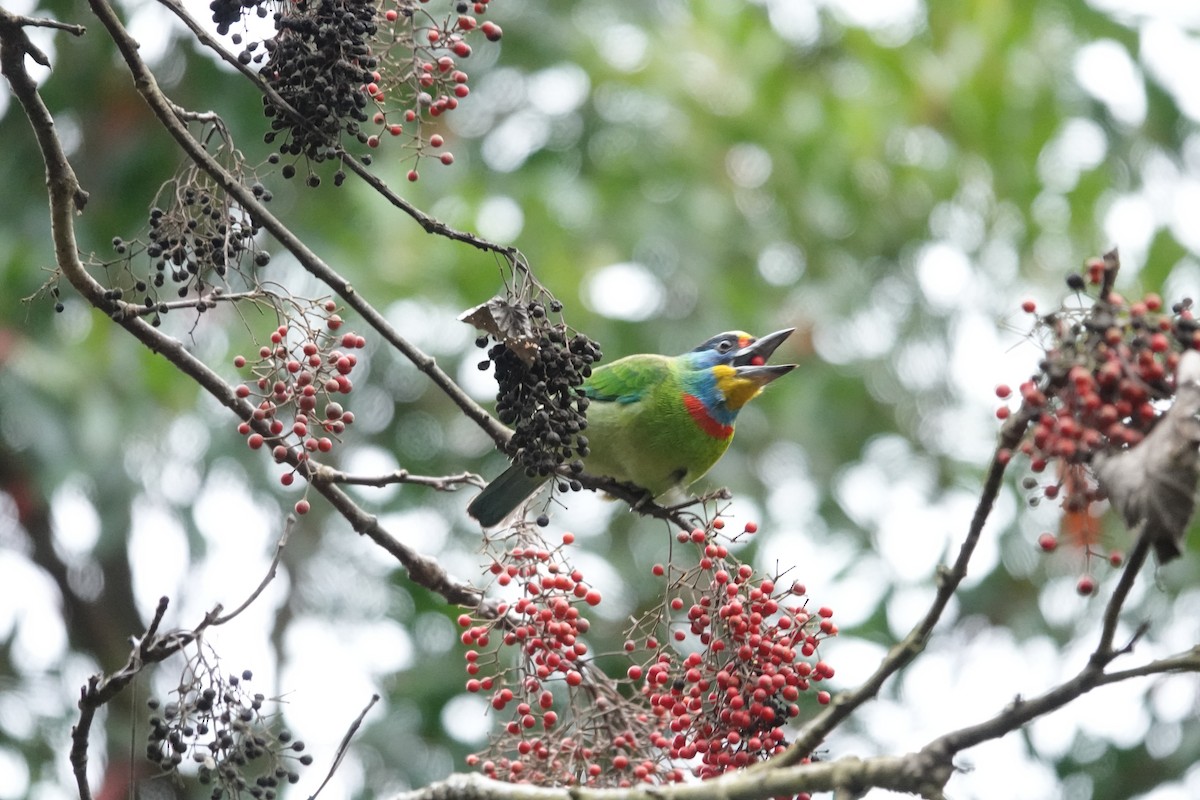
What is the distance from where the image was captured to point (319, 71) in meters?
2.82

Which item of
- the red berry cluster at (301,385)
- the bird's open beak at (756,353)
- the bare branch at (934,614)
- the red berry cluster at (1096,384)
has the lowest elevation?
the bare branch at (934,614)

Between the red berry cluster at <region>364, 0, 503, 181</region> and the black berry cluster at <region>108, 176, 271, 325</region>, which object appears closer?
the black berry cluster at <region>108, 176, 271, 325</region>

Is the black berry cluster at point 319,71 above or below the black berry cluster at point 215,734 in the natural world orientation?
above

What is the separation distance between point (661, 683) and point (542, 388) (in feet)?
2.35

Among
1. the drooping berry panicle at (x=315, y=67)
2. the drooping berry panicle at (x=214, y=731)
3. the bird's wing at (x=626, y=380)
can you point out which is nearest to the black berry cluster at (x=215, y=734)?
the drooping berry panicle at (x=214, y=731)

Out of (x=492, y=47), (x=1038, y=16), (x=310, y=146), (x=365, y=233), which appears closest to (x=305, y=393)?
(x=310, y=146)

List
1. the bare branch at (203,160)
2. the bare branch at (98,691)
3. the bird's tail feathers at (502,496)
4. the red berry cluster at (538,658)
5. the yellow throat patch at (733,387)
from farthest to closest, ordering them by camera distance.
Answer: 1. the yellow throat patch at (733,387)
2. the bird's tail feathers at (502,496)
3. the red berry cluster at (538,658)
4. the bare branch at (203,160)
5. the bare branch at (98,691)

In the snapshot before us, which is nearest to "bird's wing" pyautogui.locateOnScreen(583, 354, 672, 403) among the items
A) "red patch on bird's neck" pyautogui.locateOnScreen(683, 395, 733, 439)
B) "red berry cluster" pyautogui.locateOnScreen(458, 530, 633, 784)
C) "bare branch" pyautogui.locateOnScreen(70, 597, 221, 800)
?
"red patch on bird's neck" pyautogui.locateOnScreen(683, 395, 733, 439)

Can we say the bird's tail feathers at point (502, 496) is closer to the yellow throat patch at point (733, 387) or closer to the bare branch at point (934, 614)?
the yellow throat patch at point (733, 387)

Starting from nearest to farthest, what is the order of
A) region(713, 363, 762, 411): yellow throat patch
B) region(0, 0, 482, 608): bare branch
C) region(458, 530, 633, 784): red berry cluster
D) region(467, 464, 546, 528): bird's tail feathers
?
region(0, 0, 482, 608): bare branch → region(458, 530, 633, 784): red berry cluster → region(467, 464, 546, 528): bird's tail feathers → region(713, 363, 762, 411): yellow throat patch

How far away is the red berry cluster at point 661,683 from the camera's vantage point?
2.88 metres

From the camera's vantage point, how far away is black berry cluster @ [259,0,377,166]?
2.80m

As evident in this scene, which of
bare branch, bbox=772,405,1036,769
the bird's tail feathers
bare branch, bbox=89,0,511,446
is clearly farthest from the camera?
the bird's tail feathers

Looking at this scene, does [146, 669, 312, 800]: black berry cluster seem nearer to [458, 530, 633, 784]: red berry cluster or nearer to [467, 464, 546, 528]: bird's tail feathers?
[458, 530, 633, 784]: red berry cluster
